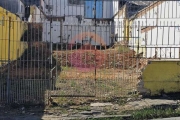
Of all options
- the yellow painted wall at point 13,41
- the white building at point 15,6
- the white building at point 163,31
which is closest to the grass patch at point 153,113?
the yellow painted wall at point 13,41

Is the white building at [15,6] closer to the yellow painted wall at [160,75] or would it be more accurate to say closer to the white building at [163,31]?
the white building at [163,31]

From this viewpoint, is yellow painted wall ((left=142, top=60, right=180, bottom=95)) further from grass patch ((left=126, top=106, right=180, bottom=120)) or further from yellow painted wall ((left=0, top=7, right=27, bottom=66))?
yellow painted wall ((left=0, top=7, right=27, bottom=66))

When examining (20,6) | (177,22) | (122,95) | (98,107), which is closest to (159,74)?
(122,95)

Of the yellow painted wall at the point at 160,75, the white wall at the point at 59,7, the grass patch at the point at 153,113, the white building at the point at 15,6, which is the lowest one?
the grass patch at the point at 153,113

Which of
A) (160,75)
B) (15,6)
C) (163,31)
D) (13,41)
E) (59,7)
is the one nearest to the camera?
(13,41)

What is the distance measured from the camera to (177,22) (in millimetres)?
15086

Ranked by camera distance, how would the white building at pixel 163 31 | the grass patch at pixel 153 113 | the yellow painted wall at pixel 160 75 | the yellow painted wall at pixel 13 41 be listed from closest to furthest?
the grass patch at pixel 153 113 < the yellow painted wall at pixel 13 41 < the yellow painted wall at pixel 160 75 < the white building at pixel 163 31

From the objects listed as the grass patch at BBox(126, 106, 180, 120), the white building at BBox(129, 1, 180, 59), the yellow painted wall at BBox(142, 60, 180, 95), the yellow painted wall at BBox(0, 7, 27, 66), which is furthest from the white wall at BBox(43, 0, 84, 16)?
the grass patch at BBox(126, 106, 180, 120)

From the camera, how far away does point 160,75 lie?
34.7 feet

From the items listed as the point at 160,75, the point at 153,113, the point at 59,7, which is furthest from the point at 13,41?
the point at 153,113

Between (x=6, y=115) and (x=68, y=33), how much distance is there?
3.94m

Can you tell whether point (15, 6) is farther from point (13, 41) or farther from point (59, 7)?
point (13, 41)

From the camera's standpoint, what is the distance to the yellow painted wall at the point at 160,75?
34.6 feet

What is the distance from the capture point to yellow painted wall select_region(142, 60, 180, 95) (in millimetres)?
10555
